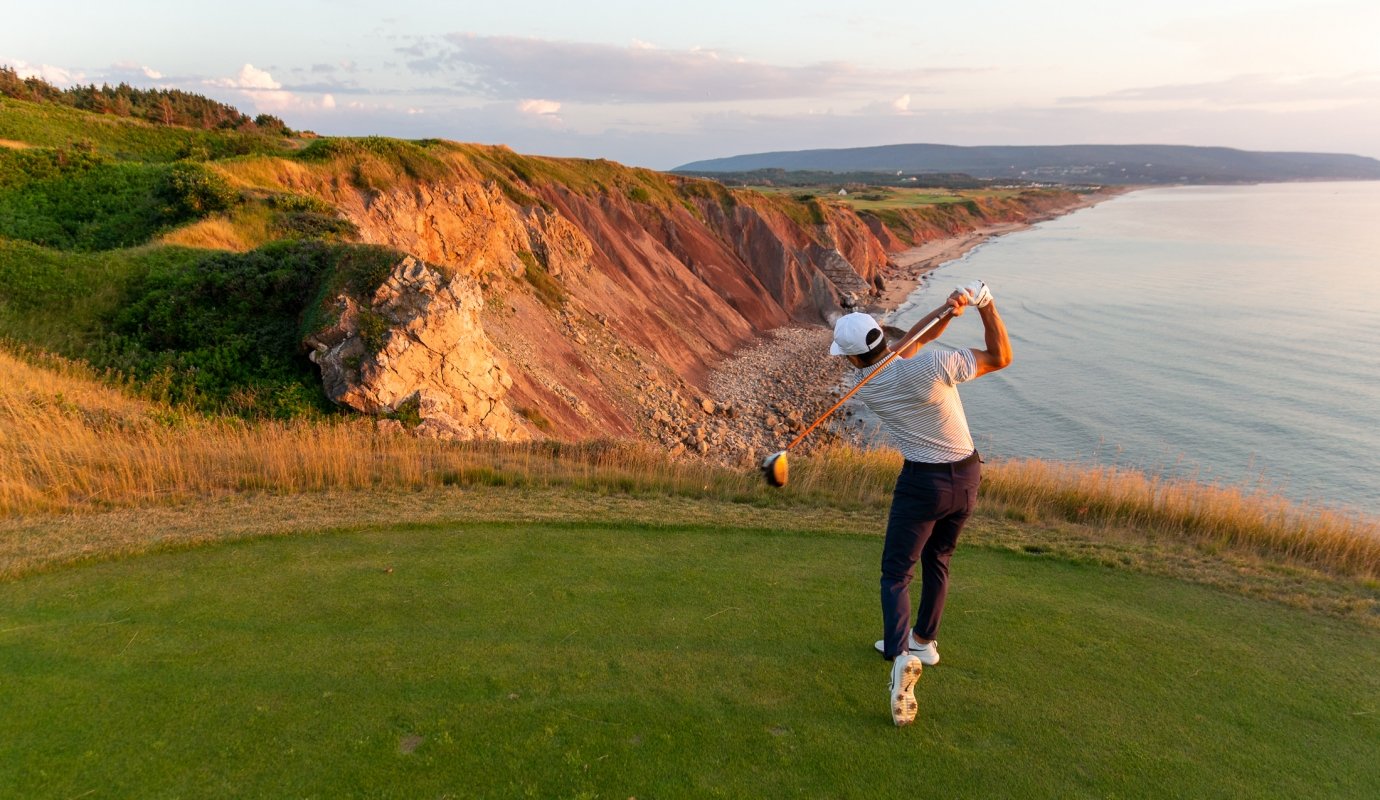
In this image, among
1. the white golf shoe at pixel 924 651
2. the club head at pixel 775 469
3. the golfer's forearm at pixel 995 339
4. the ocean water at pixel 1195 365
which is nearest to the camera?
the golfer's forearm at pixel 995 339

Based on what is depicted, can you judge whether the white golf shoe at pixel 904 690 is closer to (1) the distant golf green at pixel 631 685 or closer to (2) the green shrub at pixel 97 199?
(1) the distant golf green at pixel 631 685

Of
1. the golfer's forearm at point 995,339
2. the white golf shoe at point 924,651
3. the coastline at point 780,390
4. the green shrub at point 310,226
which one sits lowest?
the coastline at point 780,390

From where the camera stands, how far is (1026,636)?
5.93 metres

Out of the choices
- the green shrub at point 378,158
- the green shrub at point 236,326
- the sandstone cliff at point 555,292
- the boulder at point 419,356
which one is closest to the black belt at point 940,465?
the boulder at point 419,356

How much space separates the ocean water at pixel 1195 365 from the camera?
26.2m

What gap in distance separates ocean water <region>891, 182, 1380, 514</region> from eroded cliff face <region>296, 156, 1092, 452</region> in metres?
10.8

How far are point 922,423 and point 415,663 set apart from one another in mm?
3772

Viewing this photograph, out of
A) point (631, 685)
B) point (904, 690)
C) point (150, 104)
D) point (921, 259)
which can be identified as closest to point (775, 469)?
point (904, 690)

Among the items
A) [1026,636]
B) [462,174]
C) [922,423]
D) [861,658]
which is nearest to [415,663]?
[861,658]

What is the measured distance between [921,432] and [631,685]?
2.54m

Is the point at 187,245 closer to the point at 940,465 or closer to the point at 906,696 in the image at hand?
the point at 940,465

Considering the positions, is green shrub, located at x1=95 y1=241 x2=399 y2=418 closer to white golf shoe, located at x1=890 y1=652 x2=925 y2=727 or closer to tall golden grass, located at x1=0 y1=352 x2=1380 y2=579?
tall golden grass, located at x1=0 y1=352 x2=1380 y2=579

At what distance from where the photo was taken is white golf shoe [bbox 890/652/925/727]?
4645 millimetres

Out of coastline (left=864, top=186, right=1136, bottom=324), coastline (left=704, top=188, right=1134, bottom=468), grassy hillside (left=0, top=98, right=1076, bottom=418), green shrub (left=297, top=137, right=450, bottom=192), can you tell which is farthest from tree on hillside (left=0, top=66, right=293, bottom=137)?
coastline (left=864, top=186, right=1136, bottom=324)
